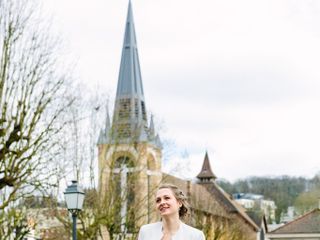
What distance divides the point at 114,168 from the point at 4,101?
671 inches

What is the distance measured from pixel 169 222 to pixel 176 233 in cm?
8

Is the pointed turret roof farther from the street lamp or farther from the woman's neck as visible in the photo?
the woman's neck

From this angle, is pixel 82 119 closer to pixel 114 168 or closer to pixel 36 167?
pixel 114 168

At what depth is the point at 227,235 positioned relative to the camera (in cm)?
4425

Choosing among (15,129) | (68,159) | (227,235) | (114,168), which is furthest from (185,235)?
(227,235)

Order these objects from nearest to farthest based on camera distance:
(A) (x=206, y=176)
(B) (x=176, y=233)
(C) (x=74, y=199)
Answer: (B) (x=176, y=233) < (C) (x=74, y=199) < (A) (x=206, y=176)

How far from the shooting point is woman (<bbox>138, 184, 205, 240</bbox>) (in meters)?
3.36

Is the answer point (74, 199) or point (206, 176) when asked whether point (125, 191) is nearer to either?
point (74, 199)

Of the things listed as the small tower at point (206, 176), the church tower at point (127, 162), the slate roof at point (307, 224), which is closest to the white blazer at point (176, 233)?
the church tower at point (127, 162)

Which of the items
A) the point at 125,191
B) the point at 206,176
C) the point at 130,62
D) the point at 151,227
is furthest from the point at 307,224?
the point at 206,176

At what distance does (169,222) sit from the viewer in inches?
135

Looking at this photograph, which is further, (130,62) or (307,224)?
(130,62)

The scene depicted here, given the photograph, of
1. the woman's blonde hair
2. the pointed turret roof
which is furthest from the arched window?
the woman's blonde hair

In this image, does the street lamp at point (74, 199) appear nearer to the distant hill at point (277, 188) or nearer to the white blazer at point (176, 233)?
the white blazer at point (176, 233)
